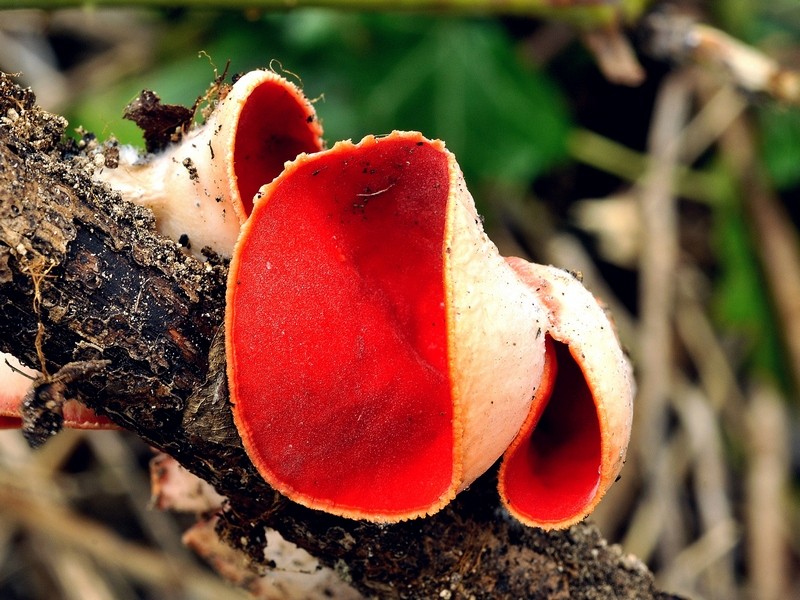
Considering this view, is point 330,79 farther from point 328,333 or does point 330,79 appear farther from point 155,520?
point 328,333

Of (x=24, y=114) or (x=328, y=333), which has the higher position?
(x=24, y=114)

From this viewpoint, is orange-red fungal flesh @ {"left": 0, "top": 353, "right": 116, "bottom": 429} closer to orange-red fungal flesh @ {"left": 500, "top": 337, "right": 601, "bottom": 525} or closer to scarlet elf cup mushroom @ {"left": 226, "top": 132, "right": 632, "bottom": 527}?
scarlet elf cup mushroom @ {"left": 226, "top": 132, "right": 632, "bottom": 527}

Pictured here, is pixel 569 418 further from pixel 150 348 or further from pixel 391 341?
pixel 150 348

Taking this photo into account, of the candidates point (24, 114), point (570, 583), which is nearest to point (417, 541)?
point (570, 583)

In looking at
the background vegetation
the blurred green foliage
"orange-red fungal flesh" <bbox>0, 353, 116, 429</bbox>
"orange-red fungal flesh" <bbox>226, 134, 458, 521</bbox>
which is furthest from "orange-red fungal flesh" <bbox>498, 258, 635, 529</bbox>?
the blurred green foliage

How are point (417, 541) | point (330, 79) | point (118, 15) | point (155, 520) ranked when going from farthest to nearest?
point (118, 15) → point (330, 79) → point (155, 520) → point (417, 541)

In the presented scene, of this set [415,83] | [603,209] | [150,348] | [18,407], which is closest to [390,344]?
[150,348]

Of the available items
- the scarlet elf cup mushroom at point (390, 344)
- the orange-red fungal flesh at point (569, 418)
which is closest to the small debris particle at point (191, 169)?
the scarlet elf cup mushroom at point (390, 344)
